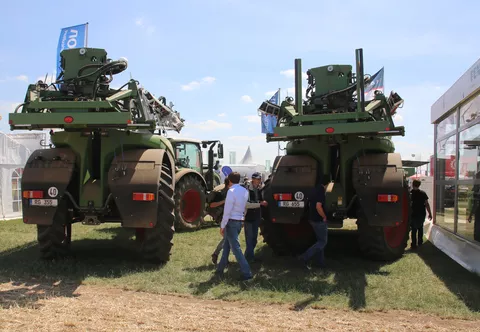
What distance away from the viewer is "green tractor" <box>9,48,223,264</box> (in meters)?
7.43

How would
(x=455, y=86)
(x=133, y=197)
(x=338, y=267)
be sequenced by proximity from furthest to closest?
(x=455, y=86)
(x=338, y=267)
(x=133, y=197)

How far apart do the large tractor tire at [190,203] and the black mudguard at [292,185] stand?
3.70 meters

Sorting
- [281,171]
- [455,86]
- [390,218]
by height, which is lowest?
[390,218]

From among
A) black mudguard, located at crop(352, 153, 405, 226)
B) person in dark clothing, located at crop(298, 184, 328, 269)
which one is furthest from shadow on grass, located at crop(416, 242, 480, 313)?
person in dark clothing, located at crop(298, 184, 328, 269)

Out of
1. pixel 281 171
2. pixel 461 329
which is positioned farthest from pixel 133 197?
pixel 461 329

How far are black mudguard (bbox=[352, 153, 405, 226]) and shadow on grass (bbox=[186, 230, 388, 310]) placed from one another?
0.88 m

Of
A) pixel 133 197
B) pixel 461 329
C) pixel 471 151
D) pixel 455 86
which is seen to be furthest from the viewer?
pixel 455 86

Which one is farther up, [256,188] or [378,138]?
[378,138]

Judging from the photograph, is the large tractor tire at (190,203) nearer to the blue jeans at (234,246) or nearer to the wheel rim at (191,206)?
the wheel rim at (191,206)

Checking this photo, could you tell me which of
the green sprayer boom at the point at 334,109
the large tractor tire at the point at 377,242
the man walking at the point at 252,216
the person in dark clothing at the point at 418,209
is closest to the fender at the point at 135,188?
the man walking at the point at 252,216

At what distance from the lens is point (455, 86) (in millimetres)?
9664

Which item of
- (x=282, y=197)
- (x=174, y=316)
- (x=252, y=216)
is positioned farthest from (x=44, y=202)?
(x=282, y=197)

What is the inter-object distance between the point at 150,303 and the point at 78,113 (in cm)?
338

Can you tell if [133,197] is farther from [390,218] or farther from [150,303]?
[390,218]
